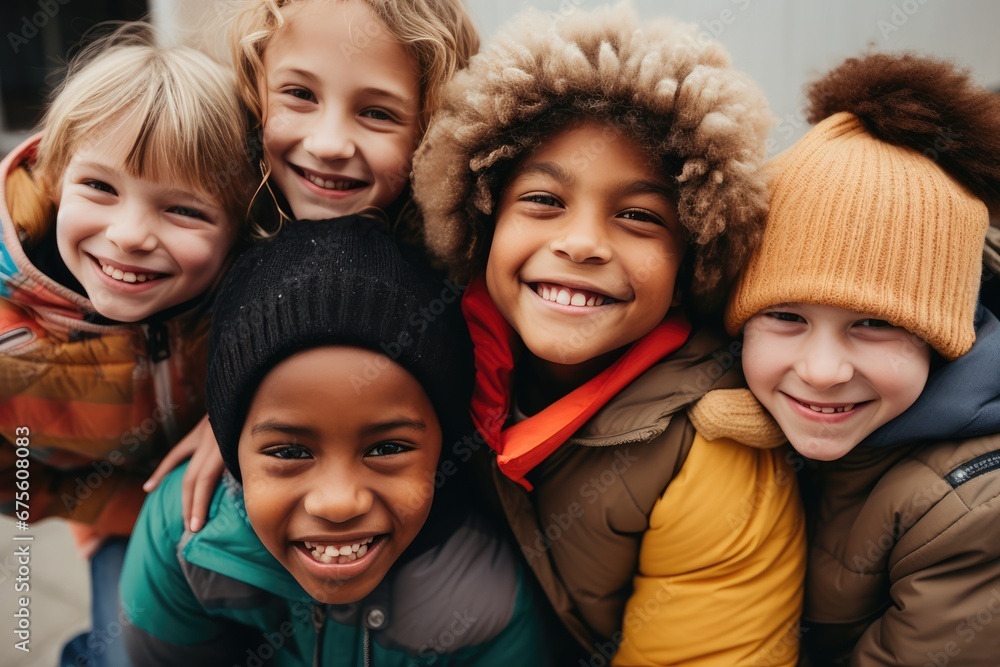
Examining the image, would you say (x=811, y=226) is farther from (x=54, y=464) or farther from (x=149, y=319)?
(x=54, y=464)

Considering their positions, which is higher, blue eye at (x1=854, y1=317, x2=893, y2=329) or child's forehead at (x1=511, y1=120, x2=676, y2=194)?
child's forehead at (x1=511, y1=120, x2=676, y2=194)

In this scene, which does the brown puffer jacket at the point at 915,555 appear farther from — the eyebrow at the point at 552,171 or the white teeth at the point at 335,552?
the white teeth at the point at 335,552

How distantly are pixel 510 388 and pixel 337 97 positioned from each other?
73 cm

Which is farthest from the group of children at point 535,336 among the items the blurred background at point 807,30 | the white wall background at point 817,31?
the white wall background at point 817,31

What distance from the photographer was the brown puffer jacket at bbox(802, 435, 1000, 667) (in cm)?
141

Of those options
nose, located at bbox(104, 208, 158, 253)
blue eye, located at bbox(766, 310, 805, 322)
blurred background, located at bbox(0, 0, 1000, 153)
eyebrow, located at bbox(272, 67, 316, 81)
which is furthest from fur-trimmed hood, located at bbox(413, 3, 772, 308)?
blurred background, located at bbox(0, 0, 1000, 153)

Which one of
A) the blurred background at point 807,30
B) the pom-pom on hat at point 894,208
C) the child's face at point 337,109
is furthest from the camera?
the blurred background at point 807,30

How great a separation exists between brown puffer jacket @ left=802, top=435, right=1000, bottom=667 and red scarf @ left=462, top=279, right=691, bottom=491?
1.48ft

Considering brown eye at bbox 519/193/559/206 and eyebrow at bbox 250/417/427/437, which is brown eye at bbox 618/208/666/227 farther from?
eyebrow at bbox 250/417/427/437

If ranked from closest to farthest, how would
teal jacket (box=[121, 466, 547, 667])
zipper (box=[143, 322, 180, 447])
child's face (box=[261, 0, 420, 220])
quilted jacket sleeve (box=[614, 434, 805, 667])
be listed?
quilted jacket sleeve (box=[614, 434, 805, 667]), teal jacket (box=[121, 466, 547, 667]), child's face (box=[261, 0, 420, 220]), zipper (box=[143, 322, 180, 447])

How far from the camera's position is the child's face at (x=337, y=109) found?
1714 mm

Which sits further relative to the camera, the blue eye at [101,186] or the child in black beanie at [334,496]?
the blue eye at [101,186]

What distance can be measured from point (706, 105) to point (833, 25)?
67.9 inches

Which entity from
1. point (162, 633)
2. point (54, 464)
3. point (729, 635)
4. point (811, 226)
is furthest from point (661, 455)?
point (54, 464)
